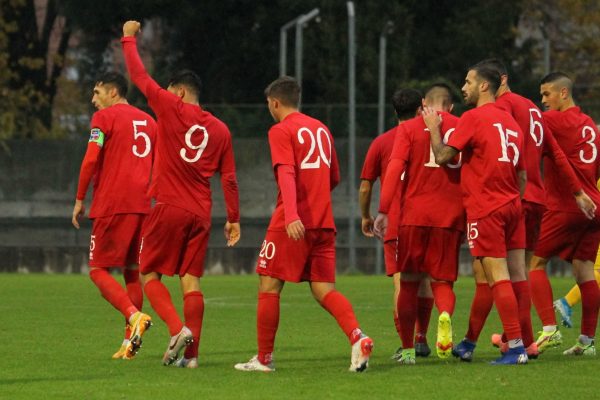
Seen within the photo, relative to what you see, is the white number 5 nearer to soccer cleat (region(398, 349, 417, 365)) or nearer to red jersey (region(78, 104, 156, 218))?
red jersey (region(78, 104, 156, 218))

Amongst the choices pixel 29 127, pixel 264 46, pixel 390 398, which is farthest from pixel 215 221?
pixel 390 398

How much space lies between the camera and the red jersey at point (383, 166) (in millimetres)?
13328

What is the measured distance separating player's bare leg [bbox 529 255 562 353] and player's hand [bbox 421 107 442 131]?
2169 millimetres

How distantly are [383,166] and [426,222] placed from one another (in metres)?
1.48

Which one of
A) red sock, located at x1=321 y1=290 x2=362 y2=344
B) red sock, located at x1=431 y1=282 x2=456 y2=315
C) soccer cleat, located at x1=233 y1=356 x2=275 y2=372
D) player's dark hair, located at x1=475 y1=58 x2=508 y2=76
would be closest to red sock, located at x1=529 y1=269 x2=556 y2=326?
red sock, located at x1=431 y1=282 x2=456 y2=315

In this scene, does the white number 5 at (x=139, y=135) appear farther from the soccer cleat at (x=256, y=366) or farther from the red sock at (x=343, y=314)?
the red sock at (x=343, y=314)

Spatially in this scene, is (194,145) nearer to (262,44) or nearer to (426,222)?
(426,222)

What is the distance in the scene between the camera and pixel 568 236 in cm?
1373

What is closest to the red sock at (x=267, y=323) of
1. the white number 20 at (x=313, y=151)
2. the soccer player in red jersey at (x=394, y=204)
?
the white number 20 at (x=313, y=151)

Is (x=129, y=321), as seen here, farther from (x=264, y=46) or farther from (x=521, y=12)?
(x=521, y=12)

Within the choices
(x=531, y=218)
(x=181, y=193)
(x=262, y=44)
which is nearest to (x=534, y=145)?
(x=531, y=218)

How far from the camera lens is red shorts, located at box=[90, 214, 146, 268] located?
13586 mm

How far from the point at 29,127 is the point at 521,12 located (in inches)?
562

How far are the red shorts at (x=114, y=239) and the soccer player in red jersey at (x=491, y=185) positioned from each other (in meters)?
2.83
